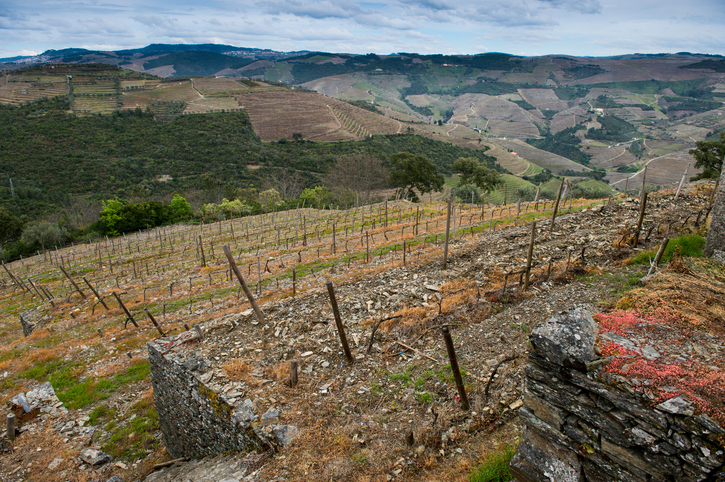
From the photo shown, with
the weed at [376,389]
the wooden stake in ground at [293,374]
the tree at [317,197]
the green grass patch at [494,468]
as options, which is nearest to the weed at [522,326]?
the green grass patch at [494,468]

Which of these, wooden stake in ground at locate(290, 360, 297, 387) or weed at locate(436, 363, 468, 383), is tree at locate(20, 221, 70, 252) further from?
weed at locate(436, 363, 468, 383)

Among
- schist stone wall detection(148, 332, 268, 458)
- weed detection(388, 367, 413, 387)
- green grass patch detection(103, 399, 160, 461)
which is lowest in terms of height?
green grass patch detection(103, 399, 160, 461)

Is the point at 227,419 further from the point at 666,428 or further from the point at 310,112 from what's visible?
the point at 310,112

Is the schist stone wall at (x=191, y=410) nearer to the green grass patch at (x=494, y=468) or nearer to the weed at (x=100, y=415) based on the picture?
the weed at (x=100, y=415)

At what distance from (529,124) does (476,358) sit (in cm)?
17742

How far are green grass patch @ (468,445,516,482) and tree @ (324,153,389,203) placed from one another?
43.4 meters

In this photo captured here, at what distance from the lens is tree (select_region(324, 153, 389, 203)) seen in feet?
161

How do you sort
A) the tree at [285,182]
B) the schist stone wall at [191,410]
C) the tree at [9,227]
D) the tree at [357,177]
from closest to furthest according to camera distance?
the schist stone wall at [191,410]
the tree at [9,227]
the tree at [357,177]
the tree at [285,182]

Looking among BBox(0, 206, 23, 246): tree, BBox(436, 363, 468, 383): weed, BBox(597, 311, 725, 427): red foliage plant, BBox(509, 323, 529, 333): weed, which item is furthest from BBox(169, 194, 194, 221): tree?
BBox(597, 311, 725, 427): red foliage plant

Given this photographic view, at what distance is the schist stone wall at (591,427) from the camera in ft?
9.71

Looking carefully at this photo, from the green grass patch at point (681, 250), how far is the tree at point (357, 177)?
39.5 m

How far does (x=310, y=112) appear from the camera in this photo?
315 ft

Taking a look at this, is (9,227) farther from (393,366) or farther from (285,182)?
(393,366)

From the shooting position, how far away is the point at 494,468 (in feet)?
14.5
